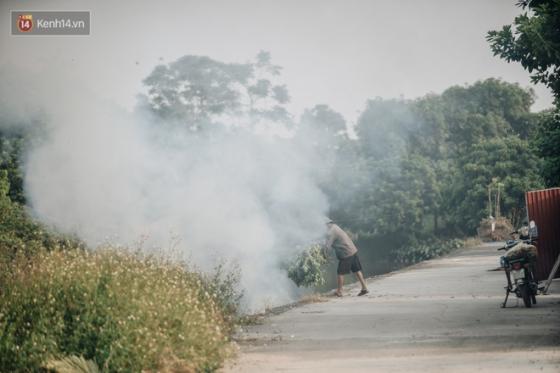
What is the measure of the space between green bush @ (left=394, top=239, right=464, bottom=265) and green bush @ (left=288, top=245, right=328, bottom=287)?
3398 cm

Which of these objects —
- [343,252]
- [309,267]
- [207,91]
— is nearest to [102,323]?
[343,252]

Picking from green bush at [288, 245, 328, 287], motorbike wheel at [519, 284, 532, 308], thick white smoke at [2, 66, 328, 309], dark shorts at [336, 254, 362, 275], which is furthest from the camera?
thick white smoke at [2, 66, 328, 309]

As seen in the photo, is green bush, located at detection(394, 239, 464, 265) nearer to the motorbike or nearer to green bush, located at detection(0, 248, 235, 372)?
the motorbike

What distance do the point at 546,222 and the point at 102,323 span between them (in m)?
12.8

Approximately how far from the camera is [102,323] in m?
8.20

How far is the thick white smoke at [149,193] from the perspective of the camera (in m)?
22.0

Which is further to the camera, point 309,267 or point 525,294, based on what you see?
point 309,267

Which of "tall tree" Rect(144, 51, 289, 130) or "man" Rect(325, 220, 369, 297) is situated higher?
"tall tree" Rect(144, 51, 289, 130)

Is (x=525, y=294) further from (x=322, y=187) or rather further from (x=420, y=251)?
(x=420, y=251)

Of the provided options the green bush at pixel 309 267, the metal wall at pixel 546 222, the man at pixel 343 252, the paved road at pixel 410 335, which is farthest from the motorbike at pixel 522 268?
the green bush at pixel 309 267

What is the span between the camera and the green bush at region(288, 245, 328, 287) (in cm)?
2114

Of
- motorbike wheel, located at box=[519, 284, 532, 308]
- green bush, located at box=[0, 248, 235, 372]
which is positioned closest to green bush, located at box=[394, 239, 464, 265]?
motorbike wheel, located at box=[519, 284, 532, 308]

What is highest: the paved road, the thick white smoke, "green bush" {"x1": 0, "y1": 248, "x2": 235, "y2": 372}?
the thick white smoke

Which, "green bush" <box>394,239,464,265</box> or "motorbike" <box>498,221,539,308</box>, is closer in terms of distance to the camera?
"motorbike" <box>498,221,539,308</box>
